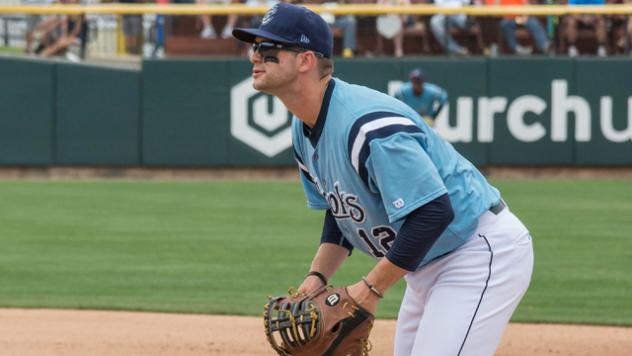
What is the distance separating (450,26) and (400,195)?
45.2ft

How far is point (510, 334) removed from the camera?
6.96 metres

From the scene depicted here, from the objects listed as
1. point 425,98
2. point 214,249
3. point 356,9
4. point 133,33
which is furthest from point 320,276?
point 133,33

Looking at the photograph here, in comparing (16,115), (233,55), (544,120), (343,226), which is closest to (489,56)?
(544,120)

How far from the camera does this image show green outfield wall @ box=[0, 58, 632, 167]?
16.8 m

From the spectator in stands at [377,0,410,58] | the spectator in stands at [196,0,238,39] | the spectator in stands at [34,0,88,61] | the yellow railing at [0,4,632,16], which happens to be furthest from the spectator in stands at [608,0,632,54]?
the spectator in stands at [34,0,88,61]

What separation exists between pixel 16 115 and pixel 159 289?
9.00 m

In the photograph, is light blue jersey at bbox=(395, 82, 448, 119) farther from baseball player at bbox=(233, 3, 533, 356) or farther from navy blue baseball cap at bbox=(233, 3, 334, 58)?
navy blue baseball cap at bbox=(233, 3, 334, 58)

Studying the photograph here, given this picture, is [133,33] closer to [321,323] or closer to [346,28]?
[346,28]

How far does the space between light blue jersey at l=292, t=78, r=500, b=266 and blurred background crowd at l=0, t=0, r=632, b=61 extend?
43.3 ft

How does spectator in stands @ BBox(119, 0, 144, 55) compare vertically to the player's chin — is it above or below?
below

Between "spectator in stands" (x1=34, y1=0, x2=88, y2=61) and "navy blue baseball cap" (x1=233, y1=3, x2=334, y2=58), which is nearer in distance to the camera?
"navy blue baseball cap" (x1=233, y1=3, x2=334, y2=58)

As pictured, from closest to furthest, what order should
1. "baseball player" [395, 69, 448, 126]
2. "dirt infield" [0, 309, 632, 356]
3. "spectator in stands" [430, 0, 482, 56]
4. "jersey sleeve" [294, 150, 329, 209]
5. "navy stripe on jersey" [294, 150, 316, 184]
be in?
"navy stripe on jersey" [294, 150, 316, 184], "jersey sleeve" [294, 150, 329, 209], "dirt infield" [0, 309, 632, 356], "baseball player" [395, 69, 448, 126], "spectator in stands" [430, 0, 482, 56]

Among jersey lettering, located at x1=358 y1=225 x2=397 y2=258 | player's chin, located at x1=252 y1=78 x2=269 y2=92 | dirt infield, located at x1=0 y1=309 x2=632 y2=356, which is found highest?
player's chin, located at x1=252 y1=78 x2=269 y2=92

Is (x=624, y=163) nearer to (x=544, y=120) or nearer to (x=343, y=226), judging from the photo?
(x=544, y=120)
